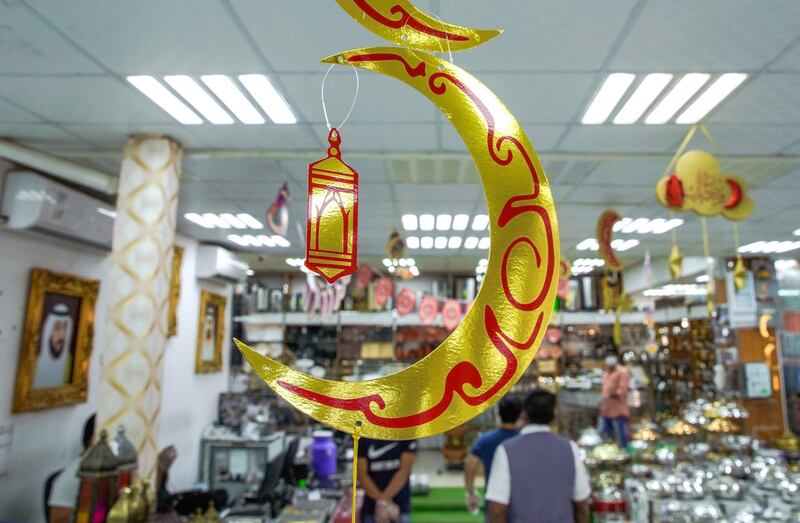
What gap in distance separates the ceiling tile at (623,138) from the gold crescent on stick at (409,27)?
295cm

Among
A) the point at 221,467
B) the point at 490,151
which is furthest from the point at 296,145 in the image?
the point at 221,467

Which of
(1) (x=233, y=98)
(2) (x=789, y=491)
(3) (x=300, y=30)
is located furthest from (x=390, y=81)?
(2) (x=789, y=491)

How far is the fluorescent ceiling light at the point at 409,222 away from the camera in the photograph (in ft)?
20.8

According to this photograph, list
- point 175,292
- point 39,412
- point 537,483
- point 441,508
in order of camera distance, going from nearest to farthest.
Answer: point 537,483
point 39,412
point 441,508
point 175,292

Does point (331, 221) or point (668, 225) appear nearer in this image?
point (331, 221)

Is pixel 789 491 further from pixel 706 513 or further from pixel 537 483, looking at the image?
pixel 537 483

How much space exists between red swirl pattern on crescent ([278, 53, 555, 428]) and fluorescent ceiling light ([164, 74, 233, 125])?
8.16ft

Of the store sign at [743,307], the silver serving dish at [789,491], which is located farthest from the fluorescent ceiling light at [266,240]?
the store sign at [743,307]

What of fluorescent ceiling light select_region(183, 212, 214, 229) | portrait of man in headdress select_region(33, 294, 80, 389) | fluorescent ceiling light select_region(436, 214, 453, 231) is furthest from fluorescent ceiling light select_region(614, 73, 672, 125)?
portrait of man in headdress select_region(33, 294, 80, 389)

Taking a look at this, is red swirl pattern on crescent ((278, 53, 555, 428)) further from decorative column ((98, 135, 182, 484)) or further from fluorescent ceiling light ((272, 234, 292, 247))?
fluorescent ceiling light ((272, 234, 292, 247))

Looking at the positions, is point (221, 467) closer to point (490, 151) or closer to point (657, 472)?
point (657, 472)

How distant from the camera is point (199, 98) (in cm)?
321

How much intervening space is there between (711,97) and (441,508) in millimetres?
→ 5058

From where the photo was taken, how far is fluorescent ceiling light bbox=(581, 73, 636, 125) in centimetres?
294
